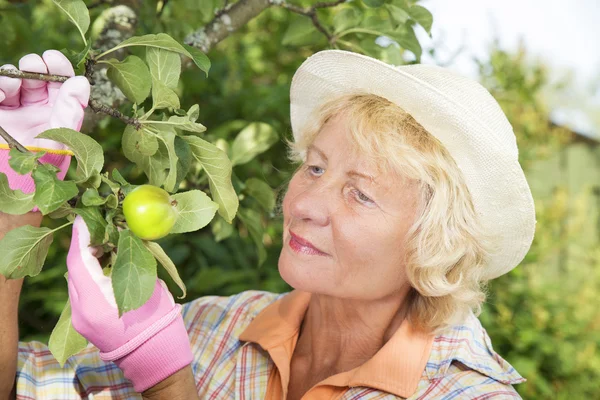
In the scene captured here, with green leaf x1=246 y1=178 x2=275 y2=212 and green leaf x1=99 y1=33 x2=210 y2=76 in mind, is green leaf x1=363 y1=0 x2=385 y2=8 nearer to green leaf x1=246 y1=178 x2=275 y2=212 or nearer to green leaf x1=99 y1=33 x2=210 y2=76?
green leaf x1=246 y1=178 x2=275 y2=212

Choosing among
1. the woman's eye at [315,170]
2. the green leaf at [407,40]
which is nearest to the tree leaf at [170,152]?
the woman's eye at [315,170]

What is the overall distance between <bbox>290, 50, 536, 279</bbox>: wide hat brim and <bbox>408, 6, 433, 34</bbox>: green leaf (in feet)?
Answer: 0.71

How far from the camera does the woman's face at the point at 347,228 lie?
144 cm

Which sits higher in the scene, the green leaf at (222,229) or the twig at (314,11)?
the twig at (314,11)

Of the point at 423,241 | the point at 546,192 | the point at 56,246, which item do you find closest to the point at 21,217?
the point at 423,241

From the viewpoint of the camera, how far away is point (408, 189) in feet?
4.81

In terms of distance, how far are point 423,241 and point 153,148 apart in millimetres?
604

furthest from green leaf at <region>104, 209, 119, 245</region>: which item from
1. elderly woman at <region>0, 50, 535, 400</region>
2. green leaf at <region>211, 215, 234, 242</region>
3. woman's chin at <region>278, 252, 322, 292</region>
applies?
green leaf at <region>211, 215, 234, 242</region>

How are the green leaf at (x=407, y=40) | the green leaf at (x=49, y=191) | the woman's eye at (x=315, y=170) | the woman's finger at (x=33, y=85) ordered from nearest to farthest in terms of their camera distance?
the green leaf at (x=49, y=191), the woman's finger at (x=33, y=85), the woman's eye at (x=315, y=170), the green leaf at (x=407, y=40)

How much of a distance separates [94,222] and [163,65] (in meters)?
0.29

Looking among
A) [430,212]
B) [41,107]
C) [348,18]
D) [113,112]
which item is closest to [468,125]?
[430,212]

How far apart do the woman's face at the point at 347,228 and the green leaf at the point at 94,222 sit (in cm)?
50

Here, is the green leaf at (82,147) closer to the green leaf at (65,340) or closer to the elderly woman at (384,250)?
the green leaf at (65,340)

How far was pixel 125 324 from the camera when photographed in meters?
1.12
